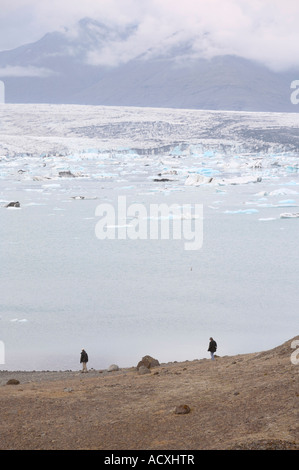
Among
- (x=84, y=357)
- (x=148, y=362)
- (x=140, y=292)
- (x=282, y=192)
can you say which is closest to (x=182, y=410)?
(x=148, y=362)

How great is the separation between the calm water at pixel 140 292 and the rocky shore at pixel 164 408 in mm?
1577

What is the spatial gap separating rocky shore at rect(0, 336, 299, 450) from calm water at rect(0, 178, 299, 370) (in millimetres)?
1577

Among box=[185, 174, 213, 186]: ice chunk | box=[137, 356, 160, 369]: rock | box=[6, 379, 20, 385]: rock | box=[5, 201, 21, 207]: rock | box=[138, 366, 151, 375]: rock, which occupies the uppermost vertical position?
box=[185, 174, 213, 186]: ice chunk

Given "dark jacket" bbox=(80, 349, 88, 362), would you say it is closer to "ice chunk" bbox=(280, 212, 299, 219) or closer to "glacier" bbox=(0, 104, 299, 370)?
"glacier" bbox=(0, 104, 299, 370)

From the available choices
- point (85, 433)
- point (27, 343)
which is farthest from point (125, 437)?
point (27, 343)

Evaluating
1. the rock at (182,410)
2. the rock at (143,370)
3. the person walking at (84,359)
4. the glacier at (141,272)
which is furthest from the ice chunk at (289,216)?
the rock at (182,410)

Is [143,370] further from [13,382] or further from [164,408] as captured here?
[164,408]

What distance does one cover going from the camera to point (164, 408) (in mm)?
7426

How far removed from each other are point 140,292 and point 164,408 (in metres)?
6.77

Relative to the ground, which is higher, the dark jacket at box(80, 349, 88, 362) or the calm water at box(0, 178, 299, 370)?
the calm water at box(0, 178, 299, 370)

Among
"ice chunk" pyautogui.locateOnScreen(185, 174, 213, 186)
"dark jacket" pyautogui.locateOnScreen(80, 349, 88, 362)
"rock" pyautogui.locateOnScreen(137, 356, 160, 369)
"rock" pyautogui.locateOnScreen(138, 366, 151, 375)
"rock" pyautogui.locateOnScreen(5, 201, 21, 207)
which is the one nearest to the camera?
"rock" pyautogui.locateOnScreen(138, 366, 151, 375)

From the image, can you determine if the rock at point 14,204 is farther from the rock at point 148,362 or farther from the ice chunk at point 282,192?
the rock at point 148,362

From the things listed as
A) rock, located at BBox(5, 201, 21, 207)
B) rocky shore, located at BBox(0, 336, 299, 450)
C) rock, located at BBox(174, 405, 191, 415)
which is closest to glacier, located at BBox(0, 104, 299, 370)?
rock, located at BBox(5, 201, 21, 207)

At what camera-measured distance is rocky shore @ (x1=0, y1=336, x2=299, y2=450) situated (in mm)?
6332
